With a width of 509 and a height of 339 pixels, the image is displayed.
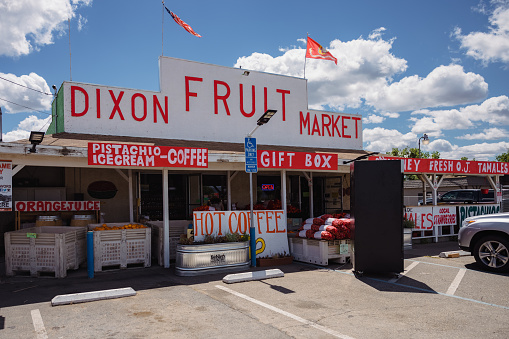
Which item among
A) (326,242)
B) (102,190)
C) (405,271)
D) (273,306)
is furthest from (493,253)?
(102,190)

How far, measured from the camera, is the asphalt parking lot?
222 inches

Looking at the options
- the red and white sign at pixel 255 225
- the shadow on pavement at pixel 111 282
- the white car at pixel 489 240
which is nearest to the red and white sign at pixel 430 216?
the white car at pixel 489 240

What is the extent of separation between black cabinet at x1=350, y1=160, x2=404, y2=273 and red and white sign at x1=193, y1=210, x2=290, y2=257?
287 centimetres

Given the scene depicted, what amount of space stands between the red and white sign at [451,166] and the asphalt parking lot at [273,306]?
17.4ft

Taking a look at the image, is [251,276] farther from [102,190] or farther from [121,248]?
[102,190]

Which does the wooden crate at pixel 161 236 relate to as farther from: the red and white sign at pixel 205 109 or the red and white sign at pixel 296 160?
the red and white sign at pixel 205 109

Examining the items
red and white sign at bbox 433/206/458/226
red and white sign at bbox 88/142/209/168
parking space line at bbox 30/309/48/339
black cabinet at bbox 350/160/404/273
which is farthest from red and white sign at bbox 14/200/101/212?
red and white sign at bbox 433/206/458/226

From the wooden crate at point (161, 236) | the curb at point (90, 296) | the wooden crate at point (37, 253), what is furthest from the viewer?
the wooden crate at point (161, 236)

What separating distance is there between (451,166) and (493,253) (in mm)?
6886

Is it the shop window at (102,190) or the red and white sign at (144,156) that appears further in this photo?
the shop window at (102,190)

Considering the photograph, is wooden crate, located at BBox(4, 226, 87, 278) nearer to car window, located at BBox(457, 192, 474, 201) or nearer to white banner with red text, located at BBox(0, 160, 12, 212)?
white banner with red text, located at BBox(0, 160, 12, 212)

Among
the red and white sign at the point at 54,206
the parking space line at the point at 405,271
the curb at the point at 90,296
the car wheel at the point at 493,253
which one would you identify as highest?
the red and white sign at the point at 54,206

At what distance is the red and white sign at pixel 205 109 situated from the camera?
523 inches

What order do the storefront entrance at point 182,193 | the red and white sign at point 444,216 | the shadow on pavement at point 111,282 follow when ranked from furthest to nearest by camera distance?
the red and white sign at point 444,216 < the storefront entrance at point 182,193 < the shadow on pavement at point 111,282
